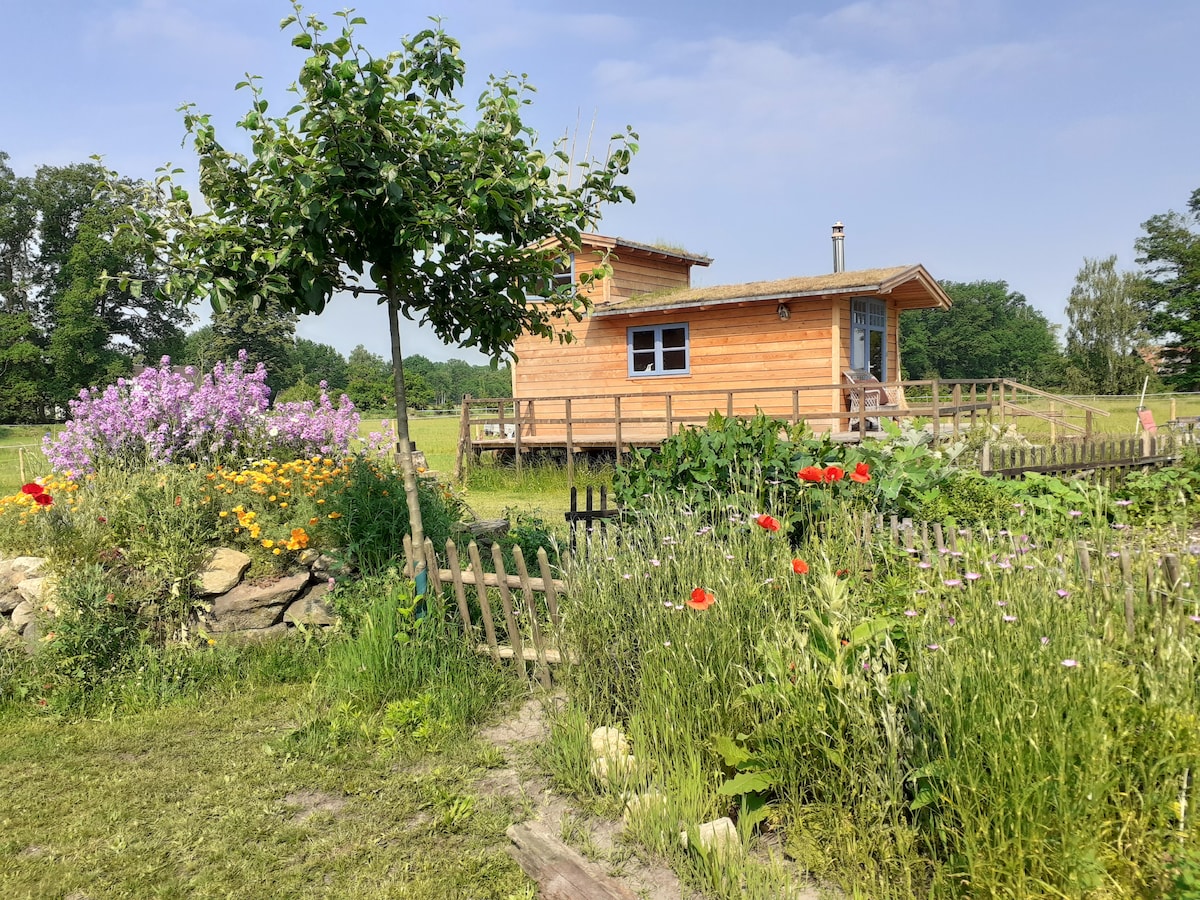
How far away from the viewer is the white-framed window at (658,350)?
17531 millimetres

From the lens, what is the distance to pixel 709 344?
17016 millimetres

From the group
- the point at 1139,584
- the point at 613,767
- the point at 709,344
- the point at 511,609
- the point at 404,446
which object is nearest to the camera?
the point at 1139,584

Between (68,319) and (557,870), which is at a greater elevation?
(68,319)

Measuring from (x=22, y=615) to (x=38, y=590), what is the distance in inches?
9.7

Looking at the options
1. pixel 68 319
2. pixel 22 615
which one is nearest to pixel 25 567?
pixel 22 615

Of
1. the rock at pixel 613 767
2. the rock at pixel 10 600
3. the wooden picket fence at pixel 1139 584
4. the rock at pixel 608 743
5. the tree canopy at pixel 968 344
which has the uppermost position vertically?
the tree canopy at pixel 968 344

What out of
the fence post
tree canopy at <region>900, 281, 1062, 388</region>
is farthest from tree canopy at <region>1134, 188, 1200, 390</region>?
the fence post

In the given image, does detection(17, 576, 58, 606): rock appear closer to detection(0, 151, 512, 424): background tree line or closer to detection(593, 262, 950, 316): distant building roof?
detection(593, 262, 950, 316): distant building roof

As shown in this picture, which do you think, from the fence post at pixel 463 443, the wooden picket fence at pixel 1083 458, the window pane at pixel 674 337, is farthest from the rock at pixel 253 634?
the window pane at pixel 674 337

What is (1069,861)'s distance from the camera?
2172 mm

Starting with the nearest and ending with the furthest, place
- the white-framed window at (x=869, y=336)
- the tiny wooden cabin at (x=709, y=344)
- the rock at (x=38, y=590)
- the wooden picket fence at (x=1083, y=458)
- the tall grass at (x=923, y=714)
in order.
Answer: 1. the tall grass at (x=923, y=714)
2. the rock at (x=38, y=590)
3. the wooden picket fence at (x=1083, y=458)
4. the tiny wooden cabin at (x=709, y=344)
5. the white-framed window at (x=869, y=336)

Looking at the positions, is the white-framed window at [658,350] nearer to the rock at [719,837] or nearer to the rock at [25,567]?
the rock at [25,567]

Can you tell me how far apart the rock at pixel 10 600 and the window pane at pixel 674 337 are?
544 inches

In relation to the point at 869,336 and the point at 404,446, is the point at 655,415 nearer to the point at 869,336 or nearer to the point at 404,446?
the point at 869,336
